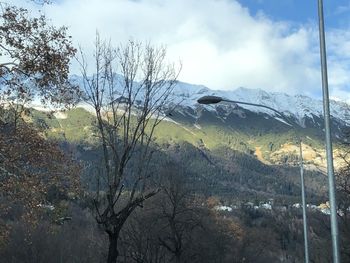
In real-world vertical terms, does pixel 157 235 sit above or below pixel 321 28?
below

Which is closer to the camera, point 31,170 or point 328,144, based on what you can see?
point 328,144

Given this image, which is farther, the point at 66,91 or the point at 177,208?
the point at 177,208

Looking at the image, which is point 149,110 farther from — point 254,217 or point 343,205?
point 254,217

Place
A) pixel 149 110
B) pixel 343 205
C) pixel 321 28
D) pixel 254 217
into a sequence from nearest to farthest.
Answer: pixel 321 28 → pixel 149 110 → pixel 343 205 → pixel 254 217

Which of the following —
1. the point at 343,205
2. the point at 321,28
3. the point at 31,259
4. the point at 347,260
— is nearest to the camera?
the point at 321,28

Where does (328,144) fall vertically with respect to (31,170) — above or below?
above

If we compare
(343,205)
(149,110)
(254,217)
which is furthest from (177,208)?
(254,217)

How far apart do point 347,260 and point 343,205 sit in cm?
645

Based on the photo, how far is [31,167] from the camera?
50.7 feet

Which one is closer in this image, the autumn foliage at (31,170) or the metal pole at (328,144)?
the metal pole at (328,144)

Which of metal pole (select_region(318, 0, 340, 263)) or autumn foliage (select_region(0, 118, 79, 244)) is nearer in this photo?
metal pole (select_region(318, 0, 340, 263))

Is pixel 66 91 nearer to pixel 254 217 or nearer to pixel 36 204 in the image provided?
pixel 36 204

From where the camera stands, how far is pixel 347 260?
139 ft

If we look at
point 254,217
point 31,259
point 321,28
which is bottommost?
point 31,259
